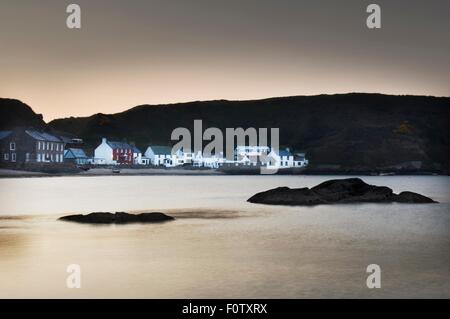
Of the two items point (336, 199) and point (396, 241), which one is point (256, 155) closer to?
point (336, 199)

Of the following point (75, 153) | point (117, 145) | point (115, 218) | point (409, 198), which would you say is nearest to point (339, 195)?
point (409, 198)

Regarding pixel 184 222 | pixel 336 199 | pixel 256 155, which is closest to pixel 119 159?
pixel 256 155

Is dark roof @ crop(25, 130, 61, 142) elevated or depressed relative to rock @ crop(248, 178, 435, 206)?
elevated

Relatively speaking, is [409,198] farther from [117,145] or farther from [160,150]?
[160,150]

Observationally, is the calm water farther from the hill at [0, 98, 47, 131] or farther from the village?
the hill at [0, 98, 47, 131]

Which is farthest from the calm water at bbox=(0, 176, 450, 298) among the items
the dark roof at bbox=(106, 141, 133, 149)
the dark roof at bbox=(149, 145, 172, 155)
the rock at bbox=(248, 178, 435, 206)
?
the dark roof at bbox=(149, 145, 172, 155)

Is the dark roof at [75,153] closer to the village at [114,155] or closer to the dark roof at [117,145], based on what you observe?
the village at [114,155]
